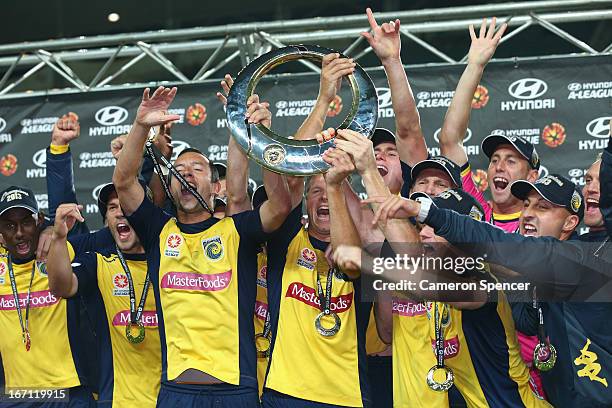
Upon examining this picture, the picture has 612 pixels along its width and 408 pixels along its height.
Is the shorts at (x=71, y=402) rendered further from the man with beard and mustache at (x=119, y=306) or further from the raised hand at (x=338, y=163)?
the raised hand at (x=338, y=163)

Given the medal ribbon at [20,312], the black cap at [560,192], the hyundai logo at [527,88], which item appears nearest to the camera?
the black cap at [560,192]

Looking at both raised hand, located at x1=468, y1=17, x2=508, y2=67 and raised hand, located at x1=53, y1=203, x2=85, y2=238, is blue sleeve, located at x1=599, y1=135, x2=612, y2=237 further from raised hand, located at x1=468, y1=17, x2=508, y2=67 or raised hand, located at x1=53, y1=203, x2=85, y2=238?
raised hand, located at x1=53, y1=203, x2=85, y2=238

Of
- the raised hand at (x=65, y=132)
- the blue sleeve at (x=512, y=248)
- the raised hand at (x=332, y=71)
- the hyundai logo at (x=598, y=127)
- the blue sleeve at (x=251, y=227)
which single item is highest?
the hyundai logo at (x=598, y=127)

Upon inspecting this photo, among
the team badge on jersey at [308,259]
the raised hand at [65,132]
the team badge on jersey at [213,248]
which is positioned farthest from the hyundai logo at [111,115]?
the team badge on jersey at [308,259]

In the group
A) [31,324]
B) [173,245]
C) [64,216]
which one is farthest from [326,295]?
[31,324]

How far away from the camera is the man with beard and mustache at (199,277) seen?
4520 millimetres

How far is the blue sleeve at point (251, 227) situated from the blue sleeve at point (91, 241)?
1111 millimetres

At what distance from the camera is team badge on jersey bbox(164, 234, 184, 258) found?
470 centimetres

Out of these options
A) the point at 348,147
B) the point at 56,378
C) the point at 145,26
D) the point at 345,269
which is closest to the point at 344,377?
the point at 345,269

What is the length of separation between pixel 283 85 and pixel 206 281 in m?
2.77

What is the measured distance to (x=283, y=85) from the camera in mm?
7074

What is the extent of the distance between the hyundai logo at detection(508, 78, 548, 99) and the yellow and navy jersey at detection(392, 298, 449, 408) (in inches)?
108

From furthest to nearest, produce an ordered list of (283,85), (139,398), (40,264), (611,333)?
1. (283,85)
2. (40,264)
3. (139,398)
4. (611,333)

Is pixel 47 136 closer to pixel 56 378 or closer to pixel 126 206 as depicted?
pixel 56 378
